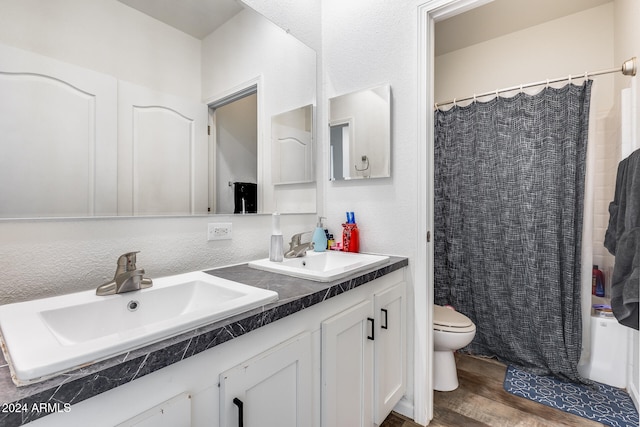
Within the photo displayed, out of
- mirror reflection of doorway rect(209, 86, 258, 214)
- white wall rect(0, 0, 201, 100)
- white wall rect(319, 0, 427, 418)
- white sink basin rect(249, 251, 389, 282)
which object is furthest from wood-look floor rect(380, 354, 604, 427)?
white wall rect(0, 0, 201, 100)

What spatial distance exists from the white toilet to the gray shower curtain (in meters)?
0.51

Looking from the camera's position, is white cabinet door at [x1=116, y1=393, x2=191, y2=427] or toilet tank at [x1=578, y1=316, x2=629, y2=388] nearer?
white cabinet door at [x1=116, y1=393, x2=191, y2=427]

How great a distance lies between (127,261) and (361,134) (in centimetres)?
128

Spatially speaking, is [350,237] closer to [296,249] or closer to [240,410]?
[296,249]

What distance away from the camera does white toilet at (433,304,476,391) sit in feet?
5.69

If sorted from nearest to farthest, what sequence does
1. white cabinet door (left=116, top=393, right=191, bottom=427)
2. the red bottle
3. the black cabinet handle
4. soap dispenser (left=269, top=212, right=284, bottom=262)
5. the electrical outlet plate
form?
white cabinet door (left=116, top=393, right=191, bottom=427) < the black cabinet handle < the electrical outlet plate < soap dispenser (left=269, top=212, right=284, bottom=262) < the red bottle

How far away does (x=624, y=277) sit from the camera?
4.48ft

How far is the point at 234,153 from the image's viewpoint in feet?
4.64

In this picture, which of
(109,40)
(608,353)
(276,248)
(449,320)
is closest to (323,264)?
(276,248)

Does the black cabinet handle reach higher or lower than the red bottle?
lower

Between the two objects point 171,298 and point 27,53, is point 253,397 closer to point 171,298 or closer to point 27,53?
point 171,298

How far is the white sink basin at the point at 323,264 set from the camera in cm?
111

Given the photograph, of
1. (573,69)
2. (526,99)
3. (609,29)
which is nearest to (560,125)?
(526,99)

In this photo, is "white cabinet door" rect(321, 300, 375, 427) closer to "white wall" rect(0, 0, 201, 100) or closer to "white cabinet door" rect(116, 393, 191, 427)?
"white cabinet door" rect(116, 393, 191, 427)
